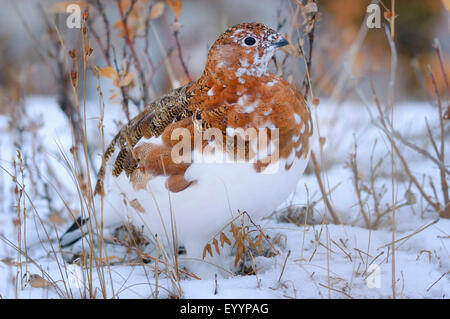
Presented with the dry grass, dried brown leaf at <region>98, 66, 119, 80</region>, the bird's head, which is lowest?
the dry grass

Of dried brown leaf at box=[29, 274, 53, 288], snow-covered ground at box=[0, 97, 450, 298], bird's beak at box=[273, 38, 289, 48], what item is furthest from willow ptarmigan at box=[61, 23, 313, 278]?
dried brown leaf at box=[29, 274, 53, 288]

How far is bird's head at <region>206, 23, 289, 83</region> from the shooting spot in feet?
4.19

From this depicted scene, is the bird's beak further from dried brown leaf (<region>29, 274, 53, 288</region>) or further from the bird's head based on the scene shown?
dried brown leaf (<region>29, 274, 53, 288</region>)

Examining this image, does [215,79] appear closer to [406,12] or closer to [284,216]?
[284,216]

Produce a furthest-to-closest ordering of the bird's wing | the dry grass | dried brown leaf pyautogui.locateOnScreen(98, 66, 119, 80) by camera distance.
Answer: dried brown leaf pyautogui.locateOnScreen(98, 66, 119, 80)
the bird's wing
the dry grass

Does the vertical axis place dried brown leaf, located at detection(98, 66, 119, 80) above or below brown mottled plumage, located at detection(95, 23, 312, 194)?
above

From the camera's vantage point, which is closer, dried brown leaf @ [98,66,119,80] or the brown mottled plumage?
the brown mottled plumage

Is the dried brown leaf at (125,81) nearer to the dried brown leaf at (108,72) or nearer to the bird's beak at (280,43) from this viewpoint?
the dried brown leaf at (108,72)

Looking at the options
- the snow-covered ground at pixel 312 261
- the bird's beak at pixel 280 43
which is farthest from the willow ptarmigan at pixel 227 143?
the snow-covered ground at pixel 312 261

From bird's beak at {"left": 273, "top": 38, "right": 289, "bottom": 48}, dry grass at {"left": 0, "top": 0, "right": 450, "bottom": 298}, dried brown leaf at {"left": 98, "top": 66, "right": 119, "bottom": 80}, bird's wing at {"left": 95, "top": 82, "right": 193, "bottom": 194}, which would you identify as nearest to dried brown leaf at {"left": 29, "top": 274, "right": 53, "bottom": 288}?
dry grass at {"left": 0, "top": 0, "right": 450, "bottom": 298}

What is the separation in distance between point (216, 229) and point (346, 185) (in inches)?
40.5

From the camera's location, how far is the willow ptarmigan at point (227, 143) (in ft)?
4.11

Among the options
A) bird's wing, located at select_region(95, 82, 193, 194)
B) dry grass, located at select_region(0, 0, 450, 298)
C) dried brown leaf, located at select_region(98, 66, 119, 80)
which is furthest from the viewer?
dried brown leaf, located at select_region(98, 66, 119, 80)
